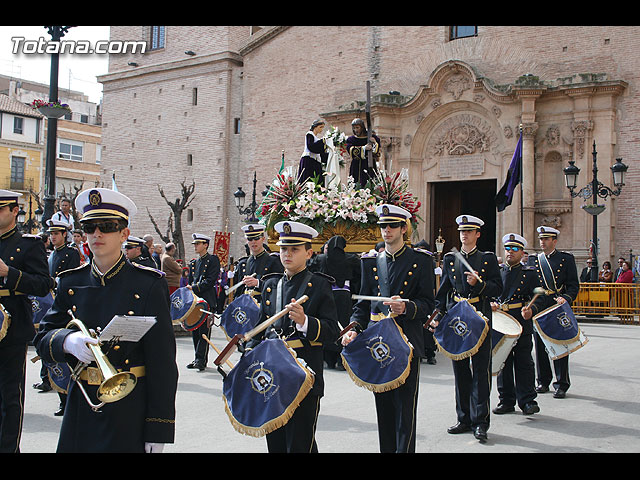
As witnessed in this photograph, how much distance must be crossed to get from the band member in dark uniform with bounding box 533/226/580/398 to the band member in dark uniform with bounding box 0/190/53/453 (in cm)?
641

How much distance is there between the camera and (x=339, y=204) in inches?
486

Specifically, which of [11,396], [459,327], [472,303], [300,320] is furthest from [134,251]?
[300,320]

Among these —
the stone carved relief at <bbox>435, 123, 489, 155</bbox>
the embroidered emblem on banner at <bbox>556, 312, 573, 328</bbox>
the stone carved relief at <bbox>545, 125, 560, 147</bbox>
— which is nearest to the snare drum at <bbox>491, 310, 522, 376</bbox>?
the embroidered emblem on banner at <bbox>556, 312, 573, 328</bbox>

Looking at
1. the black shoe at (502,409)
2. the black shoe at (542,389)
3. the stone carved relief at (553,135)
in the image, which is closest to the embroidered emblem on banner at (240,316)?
the black shoe at (502,409)

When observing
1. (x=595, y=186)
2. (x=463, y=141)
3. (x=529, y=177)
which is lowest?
(x=595, y=186)

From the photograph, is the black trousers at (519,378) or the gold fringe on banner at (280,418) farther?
the black trousers at (519,378)

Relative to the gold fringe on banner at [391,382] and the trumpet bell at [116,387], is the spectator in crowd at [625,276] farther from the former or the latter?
the trumpet bell at [116,387]

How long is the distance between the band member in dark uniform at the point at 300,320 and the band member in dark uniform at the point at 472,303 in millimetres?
2372

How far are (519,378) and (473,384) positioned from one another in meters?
1.41

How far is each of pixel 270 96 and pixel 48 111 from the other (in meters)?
19.8

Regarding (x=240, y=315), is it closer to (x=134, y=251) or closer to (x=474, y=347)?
(x=134, y=251)

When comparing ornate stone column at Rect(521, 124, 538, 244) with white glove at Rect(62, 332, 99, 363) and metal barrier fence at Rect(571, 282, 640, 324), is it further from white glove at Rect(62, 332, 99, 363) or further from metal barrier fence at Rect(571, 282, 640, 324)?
white glove at Rect(62, 332, 99, 363)

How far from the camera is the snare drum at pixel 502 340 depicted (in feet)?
26.9

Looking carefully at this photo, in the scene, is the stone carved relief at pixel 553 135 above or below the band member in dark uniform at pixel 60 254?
above
